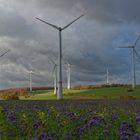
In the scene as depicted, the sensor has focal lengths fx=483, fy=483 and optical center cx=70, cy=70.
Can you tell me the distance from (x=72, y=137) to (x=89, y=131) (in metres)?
1.96

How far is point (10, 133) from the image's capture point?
43.8 feet

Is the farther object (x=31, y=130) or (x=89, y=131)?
(x=31, y=130)

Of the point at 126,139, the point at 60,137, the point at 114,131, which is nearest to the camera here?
the point at 126,139

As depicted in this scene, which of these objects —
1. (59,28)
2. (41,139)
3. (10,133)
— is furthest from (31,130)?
(59,28)

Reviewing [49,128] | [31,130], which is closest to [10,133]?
[31,130]

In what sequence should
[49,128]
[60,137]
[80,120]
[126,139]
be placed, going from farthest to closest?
1. [80,120]
2. [49,128]
3. [60,137]
4. [126,139]

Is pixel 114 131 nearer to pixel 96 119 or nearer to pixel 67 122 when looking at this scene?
pixel 96 119

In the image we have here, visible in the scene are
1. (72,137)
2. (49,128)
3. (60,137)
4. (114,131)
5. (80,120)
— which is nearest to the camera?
(72,137)

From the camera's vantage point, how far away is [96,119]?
41.9ft

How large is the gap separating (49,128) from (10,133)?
157cm

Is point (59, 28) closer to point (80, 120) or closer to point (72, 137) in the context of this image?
point (80, 120)

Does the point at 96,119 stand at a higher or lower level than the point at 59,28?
lower

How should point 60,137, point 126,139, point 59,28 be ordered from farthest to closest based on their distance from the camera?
1. point 59,28
2. point 60,137
3. point 126,139

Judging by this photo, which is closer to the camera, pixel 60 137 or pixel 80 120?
pixel 60 137
